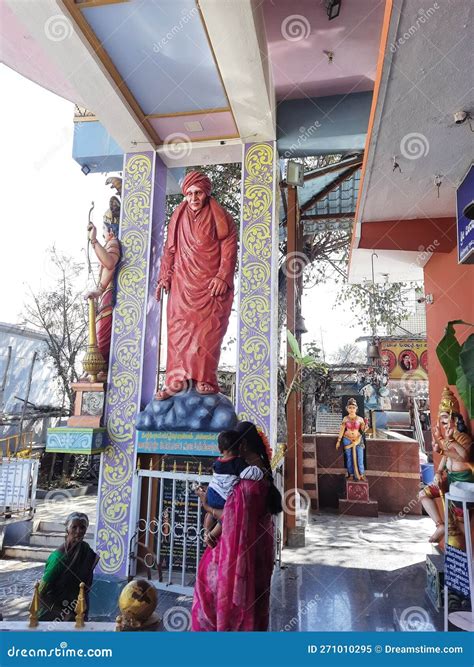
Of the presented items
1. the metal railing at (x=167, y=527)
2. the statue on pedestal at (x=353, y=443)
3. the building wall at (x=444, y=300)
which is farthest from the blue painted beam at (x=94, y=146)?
the statue on pedestal at (x=353, y=443)

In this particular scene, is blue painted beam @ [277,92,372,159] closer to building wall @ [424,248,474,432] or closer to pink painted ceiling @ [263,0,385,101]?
pink painted ceiling @ [263,0,385,101]

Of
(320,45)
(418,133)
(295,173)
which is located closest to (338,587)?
(418,133)

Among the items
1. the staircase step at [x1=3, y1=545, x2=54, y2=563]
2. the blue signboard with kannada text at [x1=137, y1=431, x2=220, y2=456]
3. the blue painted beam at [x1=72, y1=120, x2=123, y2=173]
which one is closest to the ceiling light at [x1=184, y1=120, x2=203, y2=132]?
the blue painted beam at [x1=72, y1=120, x2=123, y2=173]

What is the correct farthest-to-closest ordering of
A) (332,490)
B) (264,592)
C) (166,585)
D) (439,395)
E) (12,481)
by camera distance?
(332,490)
(12,481)
(439,395)
(166,585)
(264,592)

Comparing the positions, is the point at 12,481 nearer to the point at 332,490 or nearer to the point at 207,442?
the point at 207,442

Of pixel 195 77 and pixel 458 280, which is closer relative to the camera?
pixel 195 77

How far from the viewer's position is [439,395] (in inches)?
218

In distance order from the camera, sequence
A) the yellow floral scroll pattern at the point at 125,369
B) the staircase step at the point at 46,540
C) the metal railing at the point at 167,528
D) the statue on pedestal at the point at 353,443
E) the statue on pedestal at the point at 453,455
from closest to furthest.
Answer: the statue on pedestal at the point at 453,455 < the metal railing at the point at 167,528 < the yellow floral scroll pattern at the point at 125,369 < the staircase step at the point at 46,540 < the statue on pedestal at the point at 353,443

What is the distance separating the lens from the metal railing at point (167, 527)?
4.03m

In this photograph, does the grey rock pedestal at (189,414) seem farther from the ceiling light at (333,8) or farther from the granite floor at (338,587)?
the ceiling light at (333,8)

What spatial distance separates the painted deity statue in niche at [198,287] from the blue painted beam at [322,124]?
116cm

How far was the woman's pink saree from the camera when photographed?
2479mm
